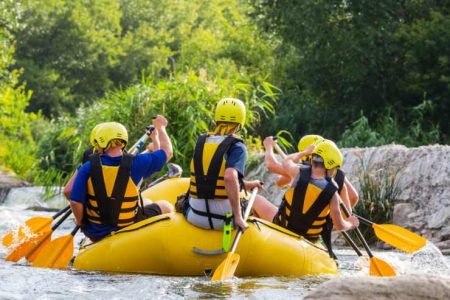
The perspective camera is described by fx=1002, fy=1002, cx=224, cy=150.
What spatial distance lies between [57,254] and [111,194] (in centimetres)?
81

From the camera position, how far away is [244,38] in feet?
88.6

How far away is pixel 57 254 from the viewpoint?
26.2 feet

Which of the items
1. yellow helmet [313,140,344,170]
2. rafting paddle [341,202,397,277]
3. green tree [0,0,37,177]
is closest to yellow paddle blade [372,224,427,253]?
rafting paddle [341,202,397,277]

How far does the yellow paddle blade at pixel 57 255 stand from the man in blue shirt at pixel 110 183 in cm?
36

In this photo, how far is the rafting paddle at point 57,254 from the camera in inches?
311

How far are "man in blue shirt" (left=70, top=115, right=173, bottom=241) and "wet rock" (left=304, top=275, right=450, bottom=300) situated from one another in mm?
3419

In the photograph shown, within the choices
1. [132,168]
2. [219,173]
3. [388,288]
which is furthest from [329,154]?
[388,288]

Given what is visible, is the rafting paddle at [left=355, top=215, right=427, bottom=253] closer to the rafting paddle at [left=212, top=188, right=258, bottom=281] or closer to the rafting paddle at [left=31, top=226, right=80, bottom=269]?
the rafting paddle at [left=212, top=188, right=258, bottom=281]

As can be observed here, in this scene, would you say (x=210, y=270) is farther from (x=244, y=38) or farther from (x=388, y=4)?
(x=244, y=38)

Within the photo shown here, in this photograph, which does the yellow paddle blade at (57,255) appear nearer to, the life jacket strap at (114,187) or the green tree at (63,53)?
the life jacket strap at (114,187)

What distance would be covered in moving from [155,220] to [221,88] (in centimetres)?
576

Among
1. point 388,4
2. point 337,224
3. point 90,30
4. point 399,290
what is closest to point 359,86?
point 388,4

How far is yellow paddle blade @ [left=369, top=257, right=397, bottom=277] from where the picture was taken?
311 inches

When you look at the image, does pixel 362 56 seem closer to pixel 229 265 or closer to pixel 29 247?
pixel 29 247
